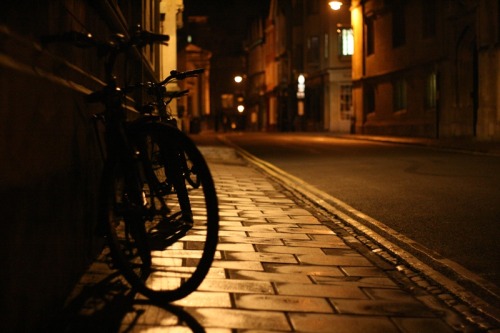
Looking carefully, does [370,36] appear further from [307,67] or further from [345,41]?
[307,67]

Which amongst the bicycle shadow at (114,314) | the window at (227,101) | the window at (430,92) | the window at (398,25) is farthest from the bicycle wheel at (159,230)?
the window at (227,101)

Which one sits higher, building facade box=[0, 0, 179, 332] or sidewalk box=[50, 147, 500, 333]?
building facade box=[0, 0, 179, 332]

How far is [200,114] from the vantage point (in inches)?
2928

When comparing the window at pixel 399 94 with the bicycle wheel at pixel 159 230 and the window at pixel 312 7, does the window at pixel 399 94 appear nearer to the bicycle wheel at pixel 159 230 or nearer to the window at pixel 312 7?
the window at pixel 312 7

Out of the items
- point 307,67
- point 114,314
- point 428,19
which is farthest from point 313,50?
point 114,314

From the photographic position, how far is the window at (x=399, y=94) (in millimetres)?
39531

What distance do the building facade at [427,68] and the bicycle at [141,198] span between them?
25053 millimetres

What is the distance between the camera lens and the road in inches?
253

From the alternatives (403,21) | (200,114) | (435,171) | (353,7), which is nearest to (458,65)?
(403,21)

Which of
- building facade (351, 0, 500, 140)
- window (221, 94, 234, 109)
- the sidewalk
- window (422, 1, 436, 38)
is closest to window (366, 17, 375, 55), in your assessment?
building facade (351, 0, 500, 140)

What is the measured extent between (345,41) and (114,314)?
54050mm

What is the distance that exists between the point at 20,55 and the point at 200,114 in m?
71.4

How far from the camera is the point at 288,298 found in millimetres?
4375

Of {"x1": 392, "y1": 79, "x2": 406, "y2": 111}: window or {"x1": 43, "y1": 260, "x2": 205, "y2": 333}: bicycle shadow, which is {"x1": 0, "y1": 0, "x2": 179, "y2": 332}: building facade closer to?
{"x1": 43, "y1": 260, "x2": 205, "y2": 333}: bicycle shadow
